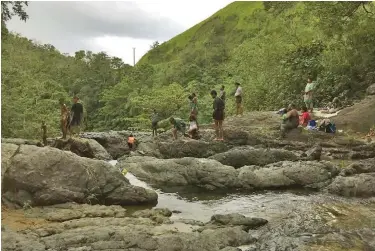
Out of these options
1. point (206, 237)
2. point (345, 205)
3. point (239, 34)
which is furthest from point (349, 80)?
point (239, 34)

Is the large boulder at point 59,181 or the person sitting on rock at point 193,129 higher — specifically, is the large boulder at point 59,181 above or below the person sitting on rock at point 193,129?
below

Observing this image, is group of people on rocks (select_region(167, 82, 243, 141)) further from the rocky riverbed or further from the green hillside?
the green hillside

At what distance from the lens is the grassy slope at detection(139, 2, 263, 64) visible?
97.5 m

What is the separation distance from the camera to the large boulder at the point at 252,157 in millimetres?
16734

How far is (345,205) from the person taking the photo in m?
11.6

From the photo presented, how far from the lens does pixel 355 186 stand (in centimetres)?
1280

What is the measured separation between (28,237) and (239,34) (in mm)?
86345

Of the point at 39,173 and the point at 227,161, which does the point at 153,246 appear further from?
the point at 227,161

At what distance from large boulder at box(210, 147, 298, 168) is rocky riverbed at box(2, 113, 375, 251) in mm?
40

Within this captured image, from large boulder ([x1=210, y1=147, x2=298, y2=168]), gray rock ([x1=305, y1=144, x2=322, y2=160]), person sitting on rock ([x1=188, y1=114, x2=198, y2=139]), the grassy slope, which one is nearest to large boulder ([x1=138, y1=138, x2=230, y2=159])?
person sitting on rock ([x1=188, y1=114, x2=198, y2=139])

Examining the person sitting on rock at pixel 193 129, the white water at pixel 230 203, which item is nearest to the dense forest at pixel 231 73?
the white water at pixel 230 203

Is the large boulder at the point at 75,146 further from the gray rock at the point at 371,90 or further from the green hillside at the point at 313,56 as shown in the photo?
the gray rock at the point at 371,90

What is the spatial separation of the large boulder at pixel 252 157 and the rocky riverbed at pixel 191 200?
40 mm

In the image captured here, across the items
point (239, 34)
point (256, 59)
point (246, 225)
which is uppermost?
point (239, 34)
